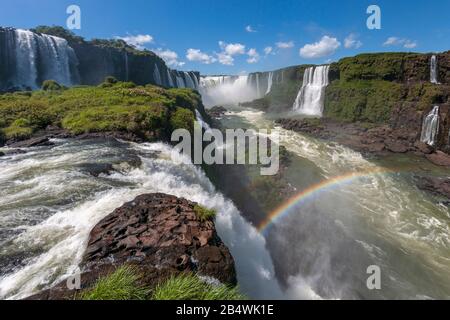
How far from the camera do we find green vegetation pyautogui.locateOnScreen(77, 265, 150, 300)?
4129 millimetres

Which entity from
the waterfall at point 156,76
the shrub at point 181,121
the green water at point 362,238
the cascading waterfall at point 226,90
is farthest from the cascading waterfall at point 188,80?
the green water at point 362,238

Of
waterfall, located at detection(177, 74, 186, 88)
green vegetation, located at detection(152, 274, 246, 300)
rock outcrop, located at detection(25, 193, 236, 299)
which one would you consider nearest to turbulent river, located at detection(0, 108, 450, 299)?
rock outcrop, located at detection(25, 193, 236, 299)

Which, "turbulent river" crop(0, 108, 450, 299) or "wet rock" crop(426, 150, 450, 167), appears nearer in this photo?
"turbulent river" crop(0, 108, 450, 299)

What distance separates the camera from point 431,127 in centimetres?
3120

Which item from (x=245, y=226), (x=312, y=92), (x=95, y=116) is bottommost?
(x=245, y=226)

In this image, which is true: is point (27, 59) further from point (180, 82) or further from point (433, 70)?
point (433, 70)

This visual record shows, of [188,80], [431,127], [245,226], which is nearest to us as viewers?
[245,226]

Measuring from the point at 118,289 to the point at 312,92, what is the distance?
61120 millimetres

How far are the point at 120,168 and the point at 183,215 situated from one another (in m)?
4.78

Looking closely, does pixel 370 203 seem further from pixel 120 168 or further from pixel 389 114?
pixel 389 114

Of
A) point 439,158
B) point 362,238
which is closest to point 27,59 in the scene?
point 362,238

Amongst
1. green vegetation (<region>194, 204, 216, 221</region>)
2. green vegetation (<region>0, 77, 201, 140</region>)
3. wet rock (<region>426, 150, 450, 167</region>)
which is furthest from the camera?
wet rock (<region>426, 150, 450, 167</region>)

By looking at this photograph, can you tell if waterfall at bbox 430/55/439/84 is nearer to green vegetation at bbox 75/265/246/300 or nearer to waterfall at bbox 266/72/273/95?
waterfall at bbox 266/72/273/95

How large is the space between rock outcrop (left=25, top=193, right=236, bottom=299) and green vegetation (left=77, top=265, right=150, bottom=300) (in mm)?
265
